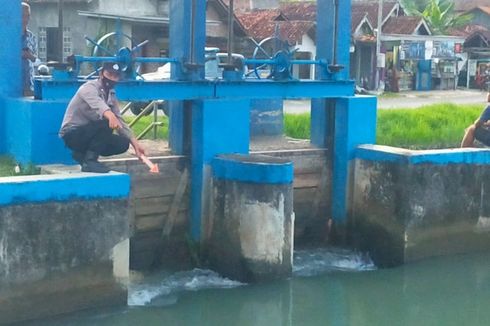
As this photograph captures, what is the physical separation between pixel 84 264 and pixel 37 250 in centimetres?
49

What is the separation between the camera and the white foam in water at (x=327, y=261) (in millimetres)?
10844

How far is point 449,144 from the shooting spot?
13797 millimetres

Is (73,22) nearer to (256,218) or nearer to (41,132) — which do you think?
(41,132)

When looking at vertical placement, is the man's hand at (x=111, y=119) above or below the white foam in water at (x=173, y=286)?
above

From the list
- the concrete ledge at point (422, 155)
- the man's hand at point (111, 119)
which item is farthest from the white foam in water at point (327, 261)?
the man's hand at point (111, 119)

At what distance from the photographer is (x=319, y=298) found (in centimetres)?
1001

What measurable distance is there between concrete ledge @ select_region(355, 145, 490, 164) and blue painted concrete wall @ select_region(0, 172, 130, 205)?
12.7ft

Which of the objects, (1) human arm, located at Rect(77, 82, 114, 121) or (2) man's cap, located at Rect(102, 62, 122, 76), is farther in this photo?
(2) man's cap, located at Rect(102, 62, 122, 76)

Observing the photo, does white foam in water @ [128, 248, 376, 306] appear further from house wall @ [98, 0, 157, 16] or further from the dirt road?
the dirt road

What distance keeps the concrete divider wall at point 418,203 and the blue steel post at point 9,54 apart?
438 centimetres

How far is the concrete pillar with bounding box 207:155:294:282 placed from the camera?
380 inches

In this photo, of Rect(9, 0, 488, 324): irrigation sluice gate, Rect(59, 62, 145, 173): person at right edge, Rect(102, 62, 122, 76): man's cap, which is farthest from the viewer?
Rect(9, 0, 488, 324): irrigation sluice gate

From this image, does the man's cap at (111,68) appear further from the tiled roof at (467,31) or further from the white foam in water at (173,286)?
the tiled roof at (467,31)

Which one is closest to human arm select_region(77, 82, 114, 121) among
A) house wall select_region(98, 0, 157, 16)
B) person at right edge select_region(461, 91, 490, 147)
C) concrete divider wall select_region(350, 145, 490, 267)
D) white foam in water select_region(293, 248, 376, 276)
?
white foam in water select_region(293, 248, 376, 276)
